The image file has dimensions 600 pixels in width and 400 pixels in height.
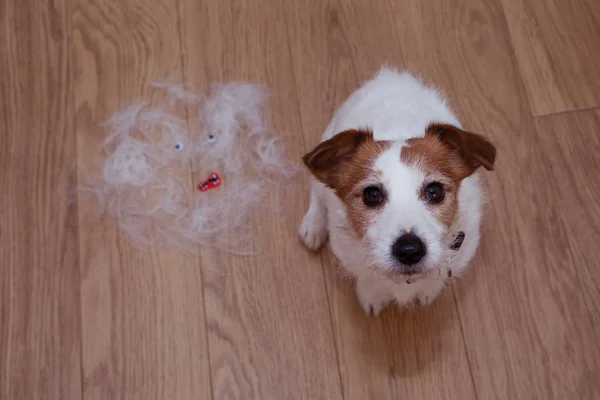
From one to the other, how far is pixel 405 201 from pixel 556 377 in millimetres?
749

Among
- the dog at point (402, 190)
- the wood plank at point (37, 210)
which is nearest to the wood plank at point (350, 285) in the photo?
the dog at point (402, 190)

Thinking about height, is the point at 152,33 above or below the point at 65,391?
above

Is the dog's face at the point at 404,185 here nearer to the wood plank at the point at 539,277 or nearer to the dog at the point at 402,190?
the dog at the point at 402,190

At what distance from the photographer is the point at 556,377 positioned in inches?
62.9

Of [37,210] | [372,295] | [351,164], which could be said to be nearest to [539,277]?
[372,295]

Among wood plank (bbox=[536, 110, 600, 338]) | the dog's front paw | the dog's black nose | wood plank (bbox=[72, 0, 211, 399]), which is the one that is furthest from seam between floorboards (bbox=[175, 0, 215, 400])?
wood plank (bbox=[536, 110, 600, 338])

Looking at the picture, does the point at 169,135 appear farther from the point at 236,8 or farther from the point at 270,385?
the point at 270,385

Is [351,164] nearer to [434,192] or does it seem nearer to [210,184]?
[434,192]

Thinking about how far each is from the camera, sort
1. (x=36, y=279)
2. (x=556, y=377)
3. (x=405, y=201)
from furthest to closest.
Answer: (x=36, y=279)
(x=556, y=377)
(x=405, y=201)

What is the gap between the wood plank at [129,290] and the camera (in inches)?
64.7

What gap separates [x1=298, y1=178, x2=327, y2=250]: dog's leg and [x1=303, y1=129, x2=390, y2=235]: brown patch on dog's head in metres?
0.32

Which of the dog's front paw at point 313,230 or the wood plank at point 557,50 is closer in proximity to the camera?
the dog's front paw at point 313,230

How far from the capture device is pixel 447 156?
1298mm

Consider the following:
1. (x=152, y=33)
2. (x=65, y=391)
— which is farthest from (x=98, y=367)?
(x=152, y=33)
